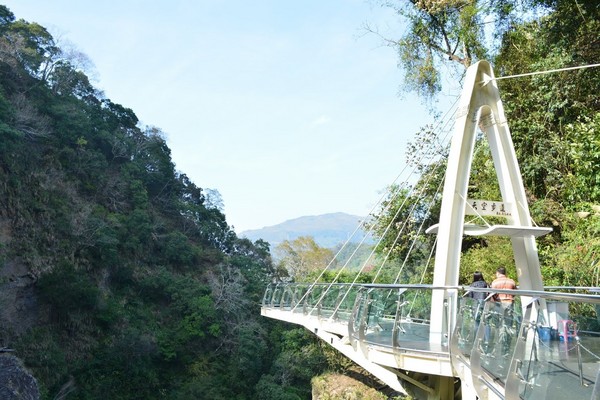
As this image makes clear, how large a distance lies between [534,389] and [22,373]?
1535cm

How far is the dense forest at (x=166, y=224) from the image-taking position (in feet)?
38.0

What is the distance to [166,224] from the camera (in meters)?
29.5

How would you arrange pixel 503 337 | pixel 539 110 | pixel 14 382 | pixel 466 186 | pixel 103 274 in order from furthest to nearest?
pixel 103 274
pixel 14 382
pixel 539 110
pixel 466 186
pixel 503 337

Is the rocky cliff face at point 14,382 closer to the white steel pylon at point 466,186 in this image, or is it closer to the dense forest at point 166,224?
the dense forest at point 166,224

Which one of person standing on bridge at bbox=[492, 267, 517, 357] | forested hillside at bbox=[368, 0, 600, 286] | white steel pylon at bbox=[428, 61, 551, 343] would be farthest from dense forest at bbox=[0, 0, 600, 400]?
person standing on bridge at bbox=[492, 267, 517, 357]

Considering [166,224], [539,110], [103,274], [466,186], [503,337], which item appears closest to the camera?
[503,337]

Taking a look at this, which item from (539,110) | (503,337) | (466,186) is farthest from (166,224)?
(503,337)

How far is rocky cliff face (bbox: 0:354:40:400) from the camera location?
559 inches

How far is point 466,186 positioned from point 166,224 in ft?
78.5

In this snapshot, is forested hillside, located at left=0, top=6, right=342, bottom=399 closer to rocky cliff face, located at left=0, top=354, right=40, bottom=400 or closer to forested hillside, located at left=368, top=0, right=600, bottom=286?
rocky cliff face, located at left=0, top=354, right=40, bottom=400

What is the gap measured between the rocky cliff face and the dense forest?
186 cm

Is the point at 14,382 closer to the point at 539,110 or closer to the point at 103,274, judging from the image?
the point at 103,274

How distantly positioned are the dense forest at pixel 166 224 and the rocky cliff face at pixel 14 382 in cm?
186

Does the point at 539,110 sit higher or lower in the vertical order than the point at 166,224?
higher
